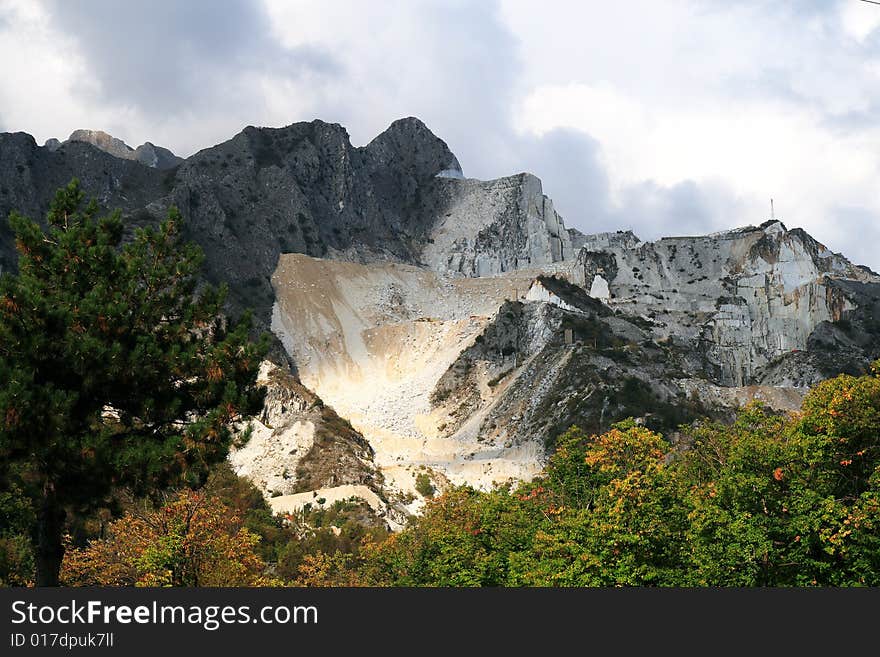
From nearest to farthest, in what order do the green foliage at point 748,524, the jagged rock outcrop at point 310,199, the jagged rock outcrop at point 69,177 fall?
the green foliage at point 748,524 → the jagged rock outcrop at point 69,177 → the jagged rock outcrop at point 310,199

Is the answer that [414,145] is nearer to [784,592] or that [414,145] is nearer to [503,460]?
[503,460]

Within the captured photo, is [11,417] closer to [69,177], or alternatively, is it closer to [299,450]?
[299,450]

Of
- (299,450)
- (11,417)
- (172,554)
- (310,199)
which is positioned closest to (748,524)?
(172,554)

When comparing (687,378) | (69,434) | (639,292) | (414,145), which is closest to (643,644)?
(69,434)

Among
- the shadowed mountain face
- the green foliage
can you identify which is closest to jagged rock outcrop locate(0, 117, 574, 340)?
the shadowed mountain face

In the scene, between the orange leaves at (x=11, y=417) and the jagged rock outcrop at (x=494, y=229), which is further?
the jagged rock outcrop at (x=494, y=229)

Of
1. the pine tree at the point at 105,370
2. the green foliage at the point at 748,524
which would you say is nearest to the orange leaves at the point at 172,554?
the pine tree at the point at 105,370

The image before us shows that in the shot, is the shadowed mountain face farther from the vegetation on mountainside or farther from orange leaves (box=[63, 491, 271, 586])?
the vegetation on mountainside

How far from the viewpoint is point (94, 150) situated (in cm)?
13738

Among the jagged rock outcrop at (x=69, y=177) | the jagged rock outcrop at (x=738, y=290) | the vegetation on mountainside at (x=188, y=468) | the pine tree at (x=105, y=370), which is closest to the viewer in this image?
the pine tree at (x=105, y=370)

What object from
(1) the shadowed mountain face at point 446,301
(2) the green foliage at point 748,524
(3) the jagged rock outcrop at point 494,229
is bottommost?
(2) the green foliage at point 748,524

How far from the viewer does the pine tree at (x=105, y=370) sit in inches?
826

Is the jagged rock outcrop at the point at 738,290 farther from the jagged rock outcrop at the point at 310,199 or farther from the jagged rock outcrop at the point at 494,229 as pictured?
the jagged rock outcrop at the point at 310,199

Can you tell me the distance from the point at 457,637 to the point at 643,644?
3.01 metres
